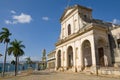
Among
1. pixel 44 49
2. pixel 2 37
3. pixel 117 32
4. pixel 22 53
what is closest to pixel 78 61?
pixel 117 32

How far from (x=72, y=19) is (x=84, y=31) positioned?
700cm

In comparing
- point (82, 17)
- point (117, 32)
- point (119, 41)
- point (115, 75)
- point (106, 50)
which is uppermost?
point (82, 17)

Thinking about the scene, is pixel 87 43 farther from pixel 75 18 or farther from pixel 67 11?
pixel 67 11

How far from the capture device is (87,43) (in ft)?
82.2

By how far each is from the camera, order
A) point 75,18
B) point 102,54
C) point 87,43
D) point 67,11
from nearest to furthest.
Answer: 1. point 102,54
2. point 87,43
3. point 75,18
4. point 67,11

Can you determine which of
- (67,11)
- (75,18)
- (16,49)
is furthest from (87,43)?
(16,49)

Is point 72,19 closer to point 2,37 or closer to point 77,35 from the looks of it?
point 77,35

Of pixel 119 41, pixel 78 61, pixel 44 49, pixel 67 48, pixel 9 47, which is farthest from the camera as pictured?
pixel 44 49

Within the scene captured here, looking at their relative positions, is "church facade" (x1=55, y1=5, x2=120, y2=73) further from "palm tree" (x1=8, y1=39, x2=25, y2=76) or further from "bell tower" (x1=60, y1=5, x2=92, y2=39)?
"palm tree" (x1=8, y1=39, x2=25, y2=76)

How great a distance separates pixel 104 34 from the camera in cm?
2162

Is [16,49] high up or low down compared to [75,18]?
down

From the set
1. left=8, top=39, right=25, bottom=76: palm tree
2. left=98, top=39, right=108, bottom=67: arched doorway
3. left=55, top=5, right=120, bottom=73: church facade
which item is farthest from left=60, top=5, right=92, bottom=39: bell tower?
left=8, top=39, right=25, bottom=76: palm tree

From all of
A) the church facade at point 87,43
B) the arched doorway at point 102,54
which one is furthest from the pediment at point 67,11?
the arched doorway at point 102,54

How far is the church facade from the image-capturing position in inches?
800
